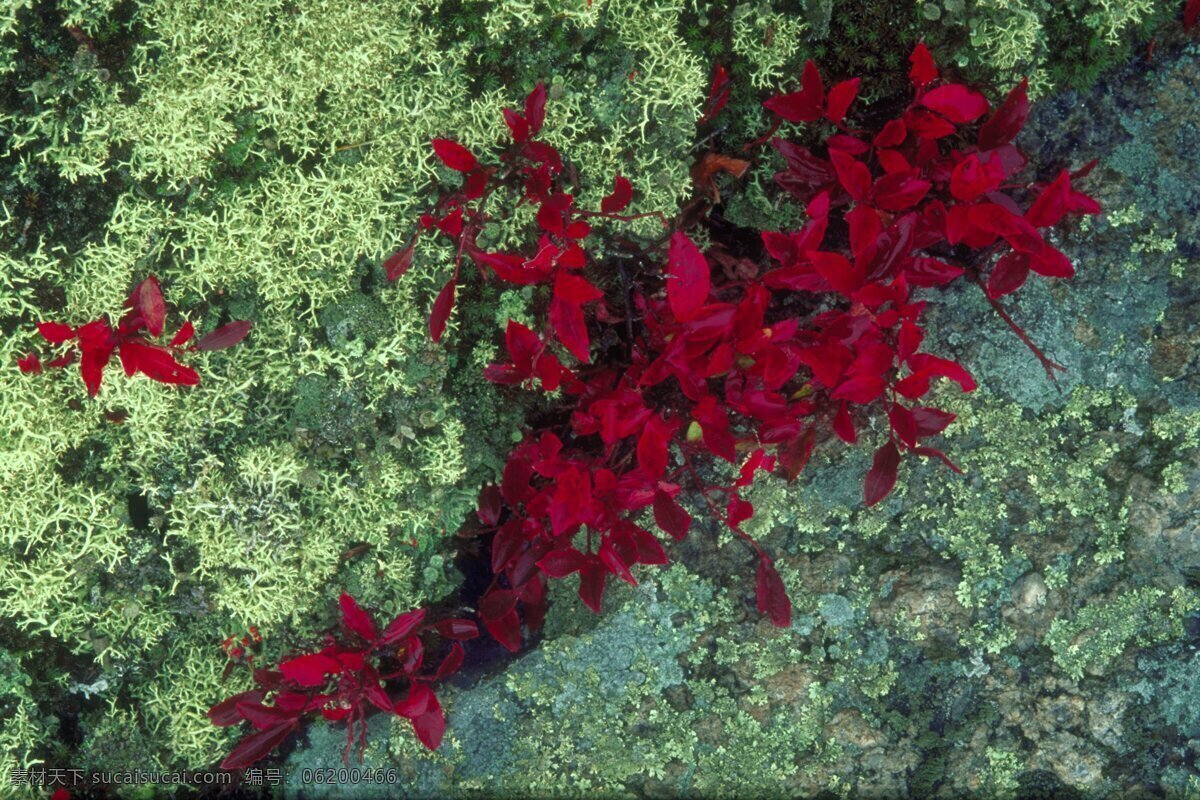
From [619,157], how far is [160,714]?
1995mm

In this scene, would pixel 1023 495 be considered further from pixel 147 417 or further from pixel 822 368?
pixel 147 417

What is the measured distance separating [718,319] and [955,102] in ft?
2.44

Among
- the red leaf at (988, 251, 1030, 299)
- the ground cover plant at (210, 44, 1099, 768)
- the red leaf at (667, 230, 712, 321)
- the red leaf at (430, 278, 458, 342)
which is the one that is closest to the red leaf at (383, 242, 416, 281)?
the ground cover plant at (210, 44, 1099, 768)

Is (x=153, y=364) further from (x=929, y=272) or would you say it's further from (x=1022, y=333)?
(x=1022, y=333)

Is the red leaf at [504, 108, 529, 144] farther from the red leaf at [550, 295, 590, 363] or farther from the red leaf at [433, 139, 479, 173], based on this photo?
the red leaf at [550, 295, 590, 363]

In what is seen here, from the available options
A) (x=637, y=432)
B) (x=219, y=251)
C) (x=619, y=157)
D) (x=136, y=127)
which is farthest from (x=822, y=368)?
(x=136, y=127)

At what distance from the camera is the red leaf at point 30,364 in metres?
1.92

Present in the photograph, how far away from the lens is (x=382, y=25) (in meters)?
1.96

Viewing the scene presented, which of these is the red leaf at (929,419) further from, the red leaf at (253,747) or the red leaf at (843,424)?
the red leaf at (253,747)

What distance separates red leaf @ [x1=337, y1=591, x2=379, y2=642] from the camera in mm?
2086

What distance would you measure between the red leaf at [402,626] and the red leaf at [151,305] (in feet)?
2.98

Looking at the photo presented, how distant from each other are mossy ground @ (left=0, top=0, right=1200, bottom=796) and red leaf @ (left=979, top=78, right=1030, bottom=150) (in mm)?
291

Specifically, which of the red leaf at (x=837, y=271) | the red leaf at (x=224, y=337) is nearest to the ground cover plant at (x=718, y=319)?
the red leaf at (x=837, y=271)

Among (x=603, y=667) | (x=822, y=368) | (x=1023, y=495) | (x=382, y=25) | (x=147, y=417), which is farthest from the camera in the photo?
(x=603, y=667)
